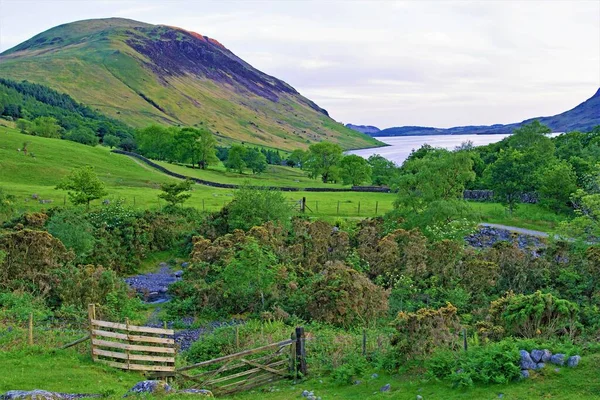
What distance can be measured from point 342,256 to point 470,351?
23.8 metres

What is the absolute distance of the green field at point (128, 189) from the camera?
60125 mm

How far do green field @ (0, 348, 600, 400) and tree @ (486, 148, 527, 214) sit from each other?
54303 millimetres

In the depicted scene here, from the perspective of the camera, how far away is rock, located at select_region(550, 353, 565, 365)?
585 inches

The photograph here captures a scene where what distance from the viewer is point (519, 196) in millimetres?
70188

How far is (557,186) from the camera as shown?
62.3 meters

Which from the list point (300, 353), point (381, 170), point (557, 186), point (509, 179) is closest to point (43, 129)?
point (381, 170)

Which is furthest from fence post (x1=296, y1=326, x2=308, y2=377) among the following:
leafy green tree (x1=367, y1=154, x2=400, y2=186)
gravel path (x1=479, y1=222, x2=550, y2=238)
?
leafy green tree (x1=367, y1=154, x2=400, y2=186)

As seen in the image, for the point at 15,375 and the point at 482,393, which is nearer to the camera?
the point at 482,393

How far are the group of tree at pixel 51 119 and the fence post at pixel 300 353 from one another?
115217 mm

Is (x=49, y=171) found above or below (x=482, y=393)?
above

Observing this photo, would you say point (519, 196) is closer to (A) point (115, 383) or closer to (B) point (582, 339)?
(B) point (582, 339)

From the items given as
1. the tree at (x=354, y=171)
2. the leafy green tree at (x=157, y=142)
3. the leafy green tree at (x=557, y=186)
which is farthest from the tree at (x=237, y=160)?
the leafy green tree at (x=557, y=186)

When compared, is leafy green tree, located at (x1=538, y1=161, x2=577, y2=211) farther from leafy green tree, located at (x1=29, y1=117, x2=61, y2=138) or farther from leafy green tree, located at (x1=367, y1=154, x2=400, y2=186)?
leafy green tree, located at (x1=29, y1=117, x2=61, y2=138)

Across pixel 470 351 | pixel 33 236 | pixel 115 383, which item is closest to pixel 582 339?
pixel 470 351
